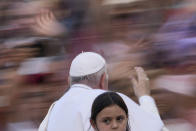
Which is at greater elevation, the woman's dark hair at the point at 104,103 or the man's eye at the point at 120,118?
the woman's dark hair at the point at 104,103

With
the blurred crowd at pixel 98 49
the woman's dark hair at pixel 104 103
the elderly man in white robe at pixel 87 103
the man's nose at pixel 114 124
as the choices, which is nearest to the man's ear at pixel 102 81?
the elderly man in white robe at pixel 87 103

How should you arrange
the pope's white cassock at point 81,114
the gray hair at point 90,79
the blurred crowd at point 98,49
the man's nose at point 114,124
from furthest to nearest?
the blurred crowd at point 98,49 → the gray hair at point 90,79 → the pope's white cassock at point 81,114 → the man's nose at point 114,124

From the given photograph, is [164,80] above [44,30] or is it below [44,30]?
below

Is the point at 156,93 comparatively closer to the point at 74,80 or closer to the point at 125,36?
the point at 125,36

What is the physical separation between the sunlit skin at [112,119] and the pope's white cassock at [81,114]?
287mm

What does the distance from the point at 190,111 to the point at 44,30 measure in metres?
1.49

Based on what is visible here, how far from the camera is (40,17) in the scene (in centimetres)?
554

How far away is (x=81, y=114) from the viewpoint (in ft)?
10.6

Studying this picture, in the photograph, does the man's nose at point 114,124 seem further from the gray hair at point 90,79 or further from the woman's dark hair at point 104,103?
the gray hair at point 90,79

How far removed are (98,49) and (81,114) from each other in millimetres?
2170

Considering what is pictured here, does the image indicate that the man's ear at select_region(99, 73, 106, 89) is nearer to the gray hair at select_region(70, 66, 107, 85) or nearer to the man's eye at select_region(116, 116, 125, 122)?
the gray hair at select_region(70, 66, 107, 85)

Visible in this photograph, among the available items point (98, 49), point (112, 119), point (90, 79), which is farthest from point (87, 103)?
point (98, 49)

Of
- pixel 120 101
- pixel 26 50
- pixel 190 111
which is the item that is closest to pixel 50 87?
pixel 26 50

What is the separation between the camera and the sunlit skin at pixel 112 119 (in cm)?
279
